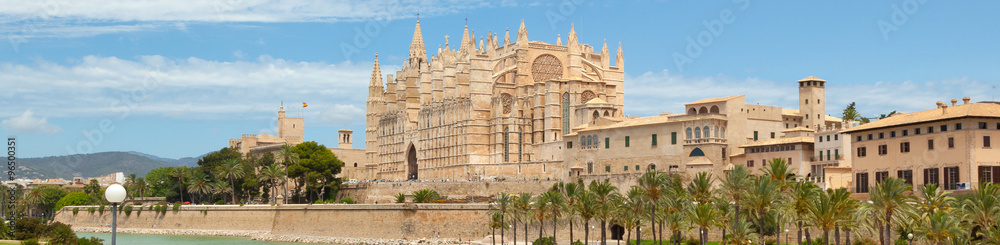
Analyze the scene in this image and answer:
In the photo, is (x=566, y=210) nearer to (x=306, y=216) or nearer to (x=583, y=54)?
(x=306, y=216)

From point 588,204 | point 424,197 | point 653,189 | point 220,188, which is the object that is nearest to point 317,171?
point 220,188

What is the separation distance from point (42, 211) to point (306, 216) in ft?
185

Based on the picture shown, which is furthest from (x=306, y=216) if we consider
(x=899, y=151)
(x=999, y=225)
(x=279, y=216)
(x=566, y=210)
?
(x=999, y=225)

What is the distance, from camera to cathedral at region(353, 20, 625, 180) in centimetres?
9012

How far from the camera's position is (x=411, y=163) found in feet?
368

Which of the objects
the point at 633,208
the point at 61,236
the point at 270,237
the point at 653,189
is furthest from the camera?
the point at 270,237

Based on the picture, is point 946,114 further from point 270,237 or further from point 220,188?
point 220,188

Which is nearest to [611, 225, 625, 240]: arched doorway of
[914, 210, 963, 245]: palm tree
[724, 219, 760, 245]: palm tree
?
[724, 219, 760, 245]: palm tree

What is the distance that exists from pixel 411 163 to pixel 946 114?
220 feet

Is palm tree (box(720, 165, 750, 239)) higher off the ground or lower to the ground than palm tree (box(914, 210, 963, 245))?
higher

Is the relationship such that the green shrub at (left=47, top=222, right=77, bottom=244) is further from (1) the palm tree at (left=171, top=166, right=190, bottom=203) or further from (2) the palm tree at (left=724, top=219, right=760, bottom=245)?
(1) the palm tree at (left=171, top=166, right=190, bottom=203)

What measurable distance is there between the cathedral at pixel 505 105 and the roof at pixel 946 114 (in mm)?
31457

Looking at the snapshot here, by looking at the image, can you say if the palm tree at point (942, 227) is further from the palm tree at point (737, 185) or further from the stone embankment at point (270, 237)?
the stone embankment at point (270, 237)

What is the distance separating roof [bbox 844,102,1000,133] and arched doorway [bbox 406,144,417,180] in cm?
6110
